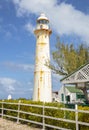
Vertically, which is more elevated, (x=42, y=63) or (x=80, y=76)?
(x=42, y=63)

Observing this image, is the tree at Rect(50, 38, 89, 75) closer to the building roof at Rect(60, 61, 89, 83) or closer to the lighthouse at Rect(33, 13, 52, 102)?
the lighthouse at Rect(33, 13, 52, 102)

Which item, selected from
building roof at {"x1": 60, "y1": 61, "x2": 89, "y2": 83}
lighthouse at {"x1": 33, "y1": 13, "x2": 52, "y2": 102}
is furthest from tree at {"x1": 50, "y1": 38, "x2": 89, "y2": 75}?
building roof at {"x1": 60, "y1": 61, "x2": 89, "y2": 83}

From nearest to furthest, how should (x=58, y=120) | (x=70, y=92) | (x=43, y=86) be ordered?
(x=58, y=120)
(x=43, y=86)
(x=70, y=92)

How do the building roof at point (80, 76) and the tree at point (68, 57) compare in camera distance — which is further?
the tree at point (68, 57)

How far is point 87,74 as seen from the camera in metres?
16.6

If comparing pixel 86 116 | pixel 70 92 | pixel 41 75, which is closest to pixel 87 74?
pixel 86 116

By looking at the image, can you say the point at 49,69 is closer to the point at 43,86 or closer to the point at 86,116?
the point at 43,86

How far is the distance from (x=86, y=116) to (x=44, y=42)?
21807 mm

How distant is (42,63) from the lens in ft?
106

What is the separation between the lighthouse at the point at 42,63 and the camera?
105ft

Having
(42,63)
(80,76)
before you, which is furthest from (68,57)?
(80,76)

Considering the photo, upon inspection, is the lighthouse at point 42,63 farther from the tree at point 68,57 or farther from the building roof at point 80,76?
the building roof at point 80,76

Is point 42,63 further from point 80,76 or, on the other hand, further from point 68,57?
point 80,76

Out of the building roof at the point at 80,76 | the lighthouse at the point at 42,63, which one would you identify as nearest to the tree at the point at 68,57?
the lighthouse at the point at 42,63
